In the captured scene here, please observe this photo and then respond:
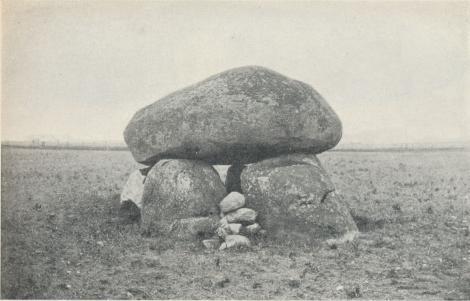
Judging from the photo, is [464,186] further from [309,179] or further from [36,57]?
[36,57]

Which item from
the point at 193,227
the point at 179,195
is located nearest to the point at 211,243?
the point at 193,227

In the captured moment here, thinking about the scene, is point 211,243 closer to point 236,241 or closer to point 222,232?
point 222,232

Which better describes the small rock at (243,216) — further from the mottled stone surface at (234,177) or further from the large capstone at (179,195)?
the mottled stone surface at (234,177)

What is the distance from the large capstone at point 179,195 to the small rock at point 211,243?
0.45 metres

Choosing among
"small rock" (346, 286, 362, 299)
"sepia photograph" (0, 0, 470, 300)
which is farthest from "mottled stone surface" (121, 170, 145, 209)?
"small rock" (346, 286, 362, 299)

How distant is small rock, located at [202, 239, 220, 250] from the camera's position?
10516 millimetres

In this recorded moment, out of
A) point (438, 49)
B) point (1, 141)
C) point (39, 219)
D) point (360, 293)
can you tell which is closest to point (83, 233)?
point (39, 219)

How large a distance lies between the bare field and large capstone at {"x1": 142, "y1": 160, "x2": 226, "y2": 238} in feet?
2.05

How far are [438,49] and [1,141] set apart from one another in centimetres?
1019

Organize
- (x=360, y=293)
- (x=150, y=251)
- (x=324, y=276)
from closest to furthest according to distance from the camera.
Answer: (x=360, y=293), (x=324, y=276), (x=150, y=251)

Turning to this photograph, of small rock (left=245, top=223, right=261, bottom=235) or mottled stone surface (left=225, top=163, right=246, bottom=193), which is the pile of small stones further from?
mottled stone surface (left=225, top=163, right=246, bottom=193)

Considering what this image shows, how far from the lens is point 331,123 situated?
1218 cm

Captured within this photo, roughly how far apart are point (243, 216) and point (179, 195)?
159cm

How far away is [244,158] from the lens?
12.4m
